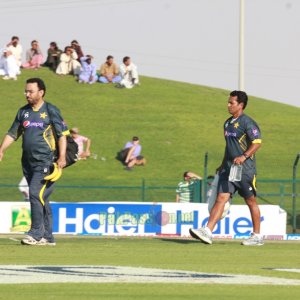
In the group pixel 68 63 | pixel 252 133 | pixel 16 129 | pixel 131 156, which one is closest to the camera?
pixel 16 129

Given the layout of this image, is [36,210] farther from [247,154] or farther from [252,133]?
[252,133]

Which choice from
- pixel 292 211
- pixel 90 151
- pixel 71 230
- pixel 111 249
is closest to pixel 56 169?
pixel 111 249

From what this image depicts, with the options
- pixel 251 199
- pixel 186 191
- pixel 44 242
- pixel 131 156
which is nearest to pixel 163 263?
pixel 44 242

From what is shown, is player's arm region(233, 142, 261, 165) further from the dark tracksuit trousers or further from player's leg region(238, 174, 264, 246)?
the dark tracksuit trousers

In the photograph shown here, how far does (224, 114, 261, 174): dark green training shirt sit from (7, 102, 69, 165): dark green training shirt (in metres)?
2.39

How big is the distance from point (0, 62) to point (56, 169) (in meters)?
31.1

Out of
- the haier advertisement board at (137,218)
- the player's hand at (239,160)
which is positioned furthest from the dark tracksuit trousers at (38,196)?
the haier advertisement board at (137,218)

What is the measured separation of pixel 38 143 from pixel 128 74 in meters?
32.0

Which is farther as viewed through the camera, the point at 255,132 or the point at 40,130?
the point at 255,132

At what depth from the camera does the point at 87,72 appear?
152 ft

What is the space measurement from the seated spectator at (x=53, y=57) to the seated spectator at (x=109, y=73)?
5.66 feet

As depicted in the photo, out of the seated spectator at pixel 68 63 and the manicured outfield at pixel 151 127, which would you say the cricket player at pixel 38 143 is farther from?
the seated spectator at pixel 68 63

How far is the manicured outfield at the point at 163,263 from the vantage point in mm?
8875

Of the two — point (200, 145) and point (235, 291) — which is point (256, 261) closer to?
point (235, 291)
